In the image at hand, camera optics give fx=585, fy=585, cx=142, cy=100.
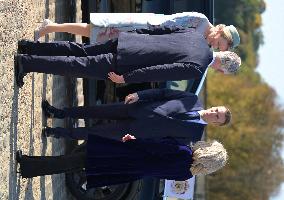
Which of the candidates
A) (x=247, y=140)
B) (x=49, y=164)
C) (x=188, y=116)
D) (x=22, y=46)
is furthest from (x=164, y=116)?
(x=247, y=140)

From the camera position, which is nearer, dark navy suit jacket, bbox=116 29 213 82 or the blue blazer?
dark navy suit jacket, bbox=116 29 213 82

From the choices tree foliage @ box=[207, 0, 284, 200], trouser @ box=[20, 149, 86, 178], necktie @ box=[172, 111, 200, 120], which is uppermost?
necktie @ box=[172, 111, 200, 120]

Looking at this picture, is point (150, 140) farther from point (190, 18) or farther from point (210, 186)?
point (210, 186)

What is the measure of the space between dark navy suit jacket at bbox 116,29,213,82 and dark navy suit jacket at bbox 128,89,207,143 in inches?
25.8

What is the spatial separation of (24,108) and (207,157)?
5.70 feet

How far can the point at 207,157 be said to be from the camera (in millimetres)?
4945

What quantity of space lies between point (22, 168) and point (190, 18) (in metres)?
2.01

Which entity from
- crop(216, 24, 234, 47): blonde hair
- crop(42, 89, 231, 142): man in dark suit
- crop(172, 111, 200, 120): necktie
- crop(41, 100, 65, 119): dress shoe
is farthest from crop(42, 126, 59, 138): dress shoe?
crop(216, 24, 234, 47): blonde hair

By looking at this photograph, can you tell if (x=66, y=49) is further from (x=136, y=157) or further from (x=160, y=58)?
(x=136, y=157)

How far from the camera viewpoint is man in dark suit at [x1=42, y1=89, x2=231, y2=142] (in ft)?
17.6

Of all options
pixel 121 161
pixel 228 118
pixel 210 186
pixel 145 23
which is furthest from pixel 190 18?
pixel 210 186

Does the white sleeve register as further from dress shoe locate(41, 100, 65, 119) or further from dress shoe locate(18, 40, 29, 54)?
dress shoe locate(41, 100, 65, 119)

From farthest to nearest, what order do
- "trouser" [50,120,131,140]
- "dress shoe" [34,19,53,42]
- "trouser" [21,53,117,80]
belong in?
"trouser" [50,120,131,140]
"dress shoe" [34,19,53,42]
"trouser" [21,53,117,80]

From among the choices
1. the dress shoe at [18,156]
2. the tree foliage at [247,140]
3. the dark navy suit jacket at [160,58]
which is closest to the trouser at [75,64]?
the dark navy suit jacket at [160,58]
